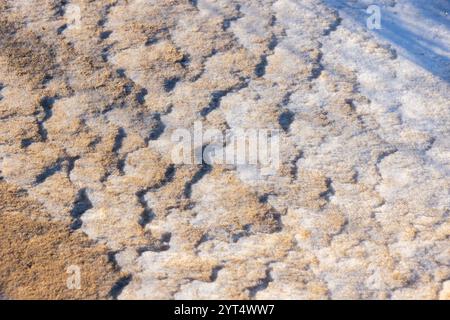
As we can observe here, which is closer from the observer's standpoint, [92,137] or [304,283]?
[304,283]

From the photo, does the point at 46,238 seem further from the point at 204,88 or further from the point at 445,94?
the point at 445,94

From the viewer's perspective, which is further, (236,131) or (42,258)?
(236,131)

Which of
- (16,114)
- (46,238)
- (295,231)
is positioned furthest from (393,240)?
(16,114)
